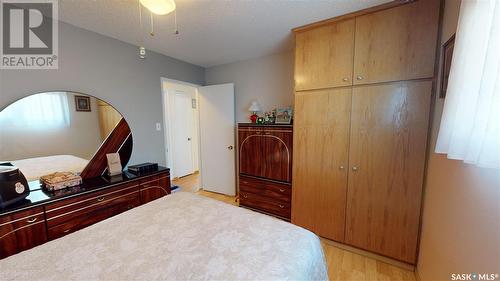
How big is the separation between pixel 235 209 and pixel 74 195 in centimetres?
144

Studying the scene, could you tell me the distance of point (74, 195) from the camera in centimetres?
166

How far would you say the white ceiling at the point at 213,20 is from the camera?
1.65 metres

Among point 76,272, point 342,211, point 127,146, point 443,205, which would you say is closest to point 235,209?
point 76,272

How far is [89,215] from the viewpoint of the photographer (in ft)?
5.82

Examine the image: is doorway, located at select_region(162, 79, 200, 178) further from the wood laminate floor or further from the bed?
the wood laminate floor

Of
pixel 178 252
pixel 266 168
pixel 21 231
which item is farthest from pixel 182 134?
pixel 178 252

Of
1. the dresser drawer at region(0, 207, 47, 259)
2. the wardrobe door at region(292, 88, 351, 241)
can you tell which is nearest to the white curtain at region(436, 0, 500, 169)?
the wardrobe door at region(292, 88, 351, 241)

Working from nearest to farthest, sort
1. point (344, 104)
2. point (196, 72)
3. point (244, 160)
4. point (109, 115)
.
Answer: point (344, 104)
point (109, 115)
point (244, 160)
point (196, 72)

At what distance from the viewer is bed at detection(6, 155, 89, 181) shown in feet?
5.92

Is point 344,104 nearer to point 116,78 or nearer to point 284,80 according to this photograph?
point 284,80

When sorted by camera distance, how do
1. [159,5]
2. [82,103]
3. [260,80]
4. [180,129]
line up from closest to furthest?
[159,5]
[82,103]
[260,80]
[180,129]

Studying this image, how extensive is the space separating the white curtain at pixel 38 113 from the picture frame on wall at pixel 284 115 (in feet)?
8.02

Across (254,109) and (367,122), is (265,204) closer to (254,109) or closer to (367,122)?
(254,109)

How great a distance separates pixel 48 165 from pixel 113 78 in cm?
115
